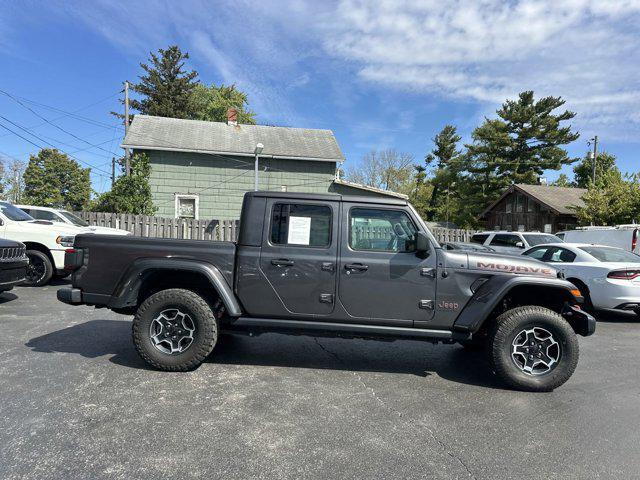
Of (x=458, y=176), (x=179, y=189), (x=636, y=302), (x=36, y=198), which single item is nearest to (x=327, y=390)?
(x=636, y=302)

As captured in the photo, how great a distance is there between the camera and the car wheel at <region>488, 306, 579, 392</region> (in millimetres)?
3910

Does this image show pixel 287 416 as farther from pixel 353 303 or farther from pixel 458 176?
pixel 458 176

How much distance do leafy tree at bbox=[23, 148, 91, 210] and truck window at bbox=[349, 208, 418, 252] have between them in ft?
197

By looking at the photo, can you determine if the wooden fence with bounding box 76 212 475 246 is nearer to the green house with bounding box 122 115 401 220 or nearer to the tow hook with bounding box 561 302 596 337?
the green house with bounding box 122 115 401 220

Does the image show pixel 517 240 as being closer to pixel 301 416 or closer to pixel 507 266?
pixel 507 266

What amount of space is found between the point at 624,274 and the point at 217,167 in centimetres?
1562

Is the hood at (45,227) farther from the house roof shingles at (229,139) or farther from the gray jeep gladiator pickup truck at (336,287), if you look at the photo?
the house roof shingles at (229,139)

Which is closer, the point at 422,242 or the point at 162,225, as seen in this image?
the point at 422,242

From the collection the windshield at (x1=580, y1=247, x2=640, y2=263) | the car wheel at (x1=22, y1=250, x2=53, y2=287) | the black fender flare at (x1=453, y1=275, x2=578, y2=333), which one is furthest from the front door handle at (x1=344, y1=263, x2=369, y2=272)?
the car wheel at (x1=22, y1=250, x2=53, y2=287)

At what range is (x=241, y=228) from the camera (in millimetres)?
4219

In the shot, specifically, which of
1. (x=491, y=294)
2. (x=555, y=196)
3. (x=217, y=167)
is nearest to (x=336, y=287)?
(x=491, y=294)

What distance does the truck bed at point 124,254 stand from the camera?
4125 mm

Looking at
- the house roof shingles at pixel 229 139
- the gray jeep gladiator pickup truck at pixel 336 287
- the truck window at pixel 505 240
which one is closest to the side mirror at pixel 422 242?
the gray jeep gladiator pickup truck at pixel 336 287

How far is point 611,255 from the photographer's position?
796 cm
